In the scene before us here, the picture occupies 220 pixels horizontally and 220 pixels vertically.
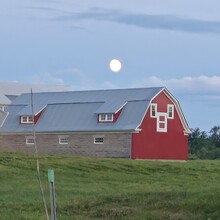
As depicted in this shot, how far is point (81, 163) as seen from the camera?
148 ft

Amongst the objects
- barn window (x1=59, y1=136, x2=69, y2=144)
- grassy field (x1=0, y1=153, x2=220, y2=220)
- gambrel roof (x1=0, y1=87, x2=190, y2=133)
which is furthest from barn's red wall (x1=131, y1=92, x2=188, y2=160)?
grassy field (x1=0, y1=153, x2=220, y2=220)

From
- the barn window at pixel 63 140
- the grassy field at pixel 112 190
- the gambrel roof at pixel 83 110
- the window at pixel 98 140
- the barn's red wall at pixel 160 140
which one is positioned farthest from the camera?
the barn window at pixel 63 140

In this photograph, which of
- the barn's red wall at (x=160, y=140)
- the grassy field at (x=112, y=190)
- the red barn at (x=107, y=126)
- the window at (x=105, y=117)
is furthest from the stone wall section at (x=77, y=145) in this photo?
the grassy field at (x=112, y=190)

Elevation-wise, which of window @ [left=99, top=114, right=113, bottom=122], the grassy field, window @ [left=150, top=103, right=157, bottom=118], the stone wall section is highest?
window @ [left=150, top=103, right=157, bottom=118]

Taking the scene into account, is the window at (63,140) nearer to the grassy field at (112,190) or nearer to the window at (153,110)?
the window at (153,110)

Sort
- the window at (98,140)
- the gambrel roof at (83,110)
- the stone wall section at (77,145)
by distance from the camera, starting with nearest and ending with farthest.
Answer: the stone wall section at (77,145), the gambrel roof at (83,110), the window at (98,140)

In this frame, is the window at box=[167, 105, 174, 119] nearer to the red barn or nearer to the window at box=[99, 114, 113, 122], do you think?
the red barn

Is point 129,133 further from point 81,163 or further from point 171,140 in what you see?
point 81,163

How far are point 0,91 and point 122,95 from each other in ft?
94.9

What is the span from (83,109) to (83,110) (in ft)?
0.48

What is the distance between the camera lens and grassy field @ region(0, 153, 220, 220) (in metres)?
17.7

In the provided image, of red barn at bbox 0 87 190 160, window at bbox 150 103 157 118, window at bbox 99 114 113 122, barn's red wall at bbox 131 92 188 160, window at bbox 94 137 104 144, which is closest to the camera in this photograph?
barn's red wall at bbox 131 92 188 160

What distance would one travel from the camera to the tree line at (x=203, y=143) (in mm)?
81125

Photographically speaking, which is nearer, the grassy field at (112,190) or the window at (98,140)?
the grassy field at (112,190)
